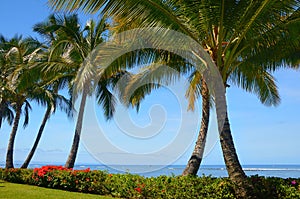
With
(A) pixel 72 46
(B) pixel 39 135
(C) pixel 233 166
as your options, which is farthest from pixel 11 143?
(C) pixel 233 166

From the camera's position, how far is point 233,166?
26.0ft

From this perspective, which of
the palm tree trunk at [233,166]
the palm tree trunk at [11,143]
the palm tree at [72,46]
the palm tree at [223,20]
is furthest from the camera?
the palm tree trunk at [11,143]

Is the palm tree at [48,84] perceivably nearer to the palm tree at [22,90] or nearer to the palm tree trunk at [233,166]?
the palm tree at [22,90]

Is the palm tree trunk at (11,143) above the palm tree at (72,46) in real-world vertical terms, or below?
below

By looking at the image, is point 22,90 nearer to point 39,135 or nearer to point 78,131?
point 78,131

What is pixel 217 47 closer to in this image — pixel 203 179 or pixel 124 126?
Answer: pixel 203 179

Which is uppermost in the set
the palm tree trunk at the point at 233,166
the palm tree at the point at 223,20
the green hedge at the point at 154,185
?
the palm tree at the point at 223,20

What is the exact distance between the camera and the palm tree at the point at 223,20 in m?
7.49

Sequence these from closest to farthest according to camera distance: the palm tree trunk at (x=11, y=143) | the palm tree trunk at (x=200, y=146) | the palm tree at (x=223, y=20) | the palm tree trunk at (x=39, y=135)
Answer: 1. the palm tree at (x=223, y=20)
2. the palm tree trunk at (x=200, y=146)
3. the palm tree trunk at (x=11, y=143)
4. the palm tree trunk at (x=39, y=135)

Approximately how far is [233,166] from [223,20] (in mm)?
3337

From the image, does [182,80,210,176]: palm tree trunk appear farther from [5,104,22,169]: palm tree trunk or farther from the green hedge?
[5,104,22,169]: palm tree trunk

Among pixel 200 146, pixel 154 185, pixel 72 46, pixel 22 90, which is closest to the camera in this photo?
pixel 154 185

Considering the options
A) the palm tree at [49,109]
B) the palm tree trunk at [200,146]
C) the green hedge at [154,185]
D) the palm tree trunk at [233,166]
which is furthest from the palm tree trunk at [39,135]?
the palm tree trunk at [233,166]

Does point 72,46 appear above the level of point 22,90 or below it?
above
